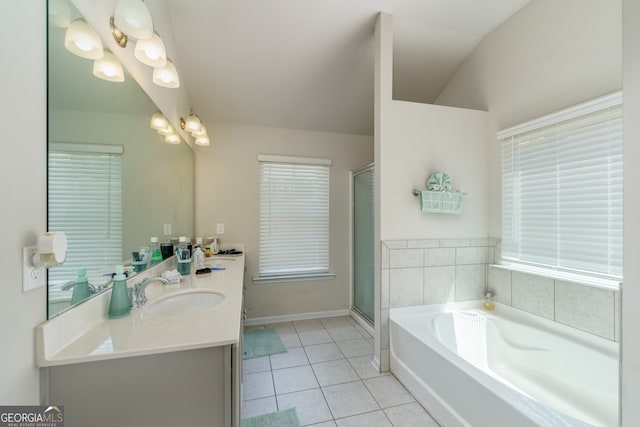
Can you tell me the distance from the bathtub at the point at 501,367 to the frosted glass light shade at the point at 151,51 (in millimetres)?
2260

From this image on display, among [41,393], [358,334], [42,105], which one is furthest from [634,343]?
[358,334]

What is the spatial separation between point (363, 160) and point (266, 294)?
2.15 m

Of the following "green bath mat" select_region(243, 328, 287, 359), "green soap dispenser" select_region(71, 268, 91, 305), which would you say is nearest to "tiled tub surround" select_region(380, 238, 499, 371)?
"green bath mat" select_region(243, 328, 287, 359)

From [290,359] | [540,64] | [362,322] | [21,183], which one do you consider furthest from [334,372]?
[540,64]

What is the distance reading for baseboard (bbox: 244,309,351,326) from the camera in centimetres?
310

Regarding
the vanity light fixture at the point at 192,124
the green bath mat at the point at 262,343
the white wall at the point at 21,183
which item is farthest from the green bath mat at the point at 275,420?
the vanity light fixture at the point at 192,124

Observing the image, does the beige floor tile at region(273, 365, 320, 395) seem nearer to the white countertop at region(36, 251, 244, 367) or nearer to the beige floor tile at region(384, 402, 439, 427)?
the beige floor tile at region(384, 402, 439, 427)

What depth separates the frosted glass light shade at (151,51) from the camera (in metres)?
1.24

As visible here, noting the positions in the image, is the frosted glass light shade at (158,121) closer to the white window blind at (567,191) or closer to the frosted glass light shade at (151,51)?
the frosted glass light shade at (151,51)

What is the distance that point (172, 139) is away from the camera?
6.89 ft

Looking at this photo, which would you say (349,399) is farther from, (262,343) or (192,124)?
(192,124)

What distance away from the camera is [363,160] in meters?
3.52

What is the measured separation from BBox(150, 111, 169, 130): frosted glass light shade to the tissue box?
2026 millimetres

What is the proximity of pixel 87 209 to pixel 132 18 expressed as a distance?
2.75ft
